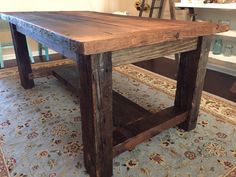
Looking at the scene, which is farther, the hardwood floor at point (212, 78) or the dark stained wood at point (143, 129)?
the hardwood floor at point (212, 78)

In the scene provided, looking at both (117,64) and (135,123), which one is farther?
(135,123)

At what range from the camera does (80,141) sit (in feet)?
4.34

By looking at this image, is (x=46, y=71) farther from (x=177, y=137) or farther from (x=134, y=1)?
(x=134, y=1)

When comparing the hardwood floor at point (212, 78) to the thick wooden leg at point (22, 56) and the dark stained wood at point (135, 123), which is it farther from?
the thick wooden leg at point (22, 56)

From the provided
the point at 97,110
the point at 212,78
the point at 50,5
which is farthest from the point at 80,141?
the point at 50,5

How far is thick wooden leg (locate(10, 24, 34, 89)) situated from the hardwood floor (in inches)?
51.8

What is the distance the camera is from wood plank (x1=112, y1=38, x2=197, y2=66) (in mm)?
904

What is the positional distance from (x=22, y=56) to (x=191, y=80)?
1.49 meters

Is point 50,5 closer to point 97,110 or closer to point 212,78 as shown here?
point 212,78

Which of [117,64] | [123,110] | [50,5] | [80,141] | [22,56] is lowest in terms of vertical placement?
[80,141]

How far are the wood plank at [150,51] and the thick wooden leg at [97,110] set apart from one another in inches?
2.7

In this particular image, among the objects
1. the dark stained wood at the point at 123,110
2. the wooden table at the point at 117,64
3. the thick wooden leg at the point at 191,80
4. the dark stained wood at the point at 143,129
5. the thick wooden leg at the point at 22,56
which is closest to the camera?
the wooden table at the point at 117,64

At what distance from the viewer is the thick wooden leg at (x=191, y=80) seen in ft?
3.95

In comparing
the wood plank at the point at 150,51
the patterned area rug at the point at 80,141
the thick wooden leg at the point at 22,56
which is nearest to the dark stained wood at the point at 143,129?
the patterned area rug at the point at 80,141
